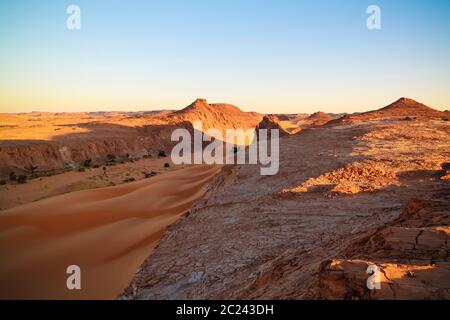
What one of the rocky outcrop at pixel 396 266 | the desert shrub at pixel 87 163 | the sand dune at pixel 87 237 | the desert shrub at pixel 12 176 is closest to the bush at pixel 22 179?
the desert shrub at pixel 12 176

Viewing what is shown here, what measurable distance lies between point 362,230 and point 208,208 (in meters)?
4.16

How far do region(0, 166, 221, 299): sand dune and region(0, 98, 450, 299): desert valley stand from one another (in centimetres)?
3

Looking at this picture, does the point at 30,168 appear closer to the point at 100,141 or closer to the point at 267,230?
the point at 100,141

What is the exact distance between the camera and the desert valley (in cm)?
381

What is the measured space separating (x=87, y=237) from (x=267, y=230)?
4467 mm

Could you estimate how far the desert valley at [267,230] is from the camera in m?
3.81

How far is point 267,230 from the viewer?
6652 mm

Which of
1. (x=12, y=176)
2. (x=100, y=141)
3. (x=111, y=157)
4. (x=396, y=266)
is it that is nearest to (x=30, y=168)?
(x=12, y=176)

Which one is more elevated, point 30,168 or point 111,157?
point 111,157

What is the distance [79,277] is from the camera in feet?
22.0

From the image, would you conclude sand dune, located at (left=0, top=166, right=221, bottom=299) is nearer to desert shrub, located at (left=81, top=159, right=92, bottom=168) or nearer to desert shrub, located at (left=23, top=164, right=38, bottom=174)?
desert shrub, located at (left=23, top=164, right=38, bottom=174)

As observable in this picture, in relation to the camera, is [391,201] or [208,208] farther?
[208,208]
